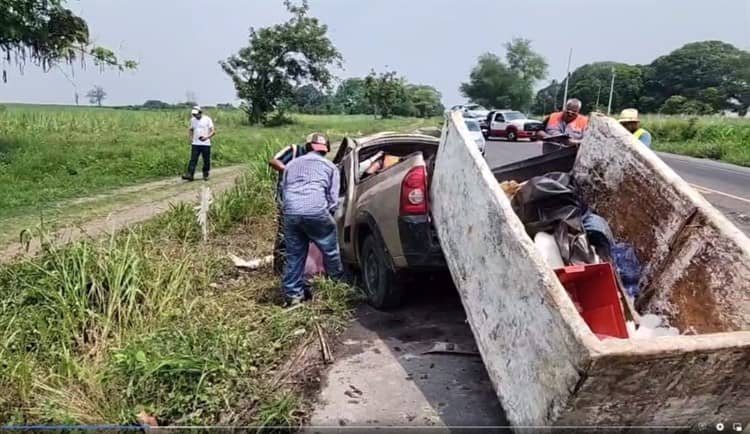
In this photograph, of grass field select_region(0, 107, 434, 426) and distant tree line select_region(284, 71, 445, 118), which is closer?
grass field select_region(0, 107, 434, 426)

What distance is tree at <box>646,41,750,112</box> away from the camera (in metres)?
69.2

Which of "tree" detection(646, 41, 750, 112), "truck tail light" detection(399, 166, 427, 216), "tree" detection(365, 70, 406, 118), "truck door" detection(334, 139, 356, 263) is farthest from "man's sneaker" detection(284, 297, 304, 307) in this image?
"tree" detection(646, 41, 750, 112)

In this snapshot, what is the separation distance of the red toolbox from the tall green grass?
1740 millimetres

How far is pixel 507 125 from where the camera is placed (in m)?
31.7

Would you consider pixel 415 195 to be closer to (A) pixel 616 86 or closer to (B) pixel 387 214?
→ (B) pixel 387 214

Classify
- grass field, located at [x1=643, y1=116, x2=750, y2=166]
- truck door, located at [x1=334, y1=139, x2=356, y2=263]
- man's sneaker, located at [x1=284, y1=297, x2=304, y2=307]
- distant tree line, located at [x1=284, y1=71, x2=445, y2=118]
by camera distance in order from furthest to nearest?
distant tree line, located at [x1=284, y1=71, x2=445, y2=118] → grass field, located at [x1=643, y1=116, x2=750, y2=166] → truck door, located at [x1=334, y1=139, x2=356, y2=263] → man's sneaker, located at [x1=284, y1=297, x2=304, y2=307]

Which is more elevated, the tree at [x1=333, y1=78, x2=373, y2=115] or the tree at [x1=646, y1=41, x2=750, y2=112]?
the tree at [x1=646, y1=41, x2=750, y2=112]

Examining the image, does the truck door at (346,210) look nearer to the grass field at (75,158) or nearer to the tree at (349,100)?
the grass field at (75,158)

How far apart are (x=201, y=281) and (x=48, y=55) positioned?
1412 centimetres

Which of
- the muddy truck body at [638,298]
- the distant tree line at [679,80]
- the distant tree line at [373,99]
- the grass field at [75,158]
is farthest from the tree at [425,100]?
the muddy truck body at [638,298]

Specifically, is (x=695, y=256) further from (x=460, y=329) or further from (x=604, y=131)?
(x=460, y=329)

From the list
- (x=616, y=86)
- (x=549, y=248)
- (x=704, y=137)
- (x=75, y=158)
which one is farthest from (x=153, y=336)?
(x=616, y=86)

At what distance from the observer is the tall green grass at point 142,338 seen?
3516 millimetres

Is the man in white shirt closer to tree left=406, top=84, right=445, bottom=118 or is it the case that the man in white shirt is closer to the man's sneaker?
the man's sneaker
